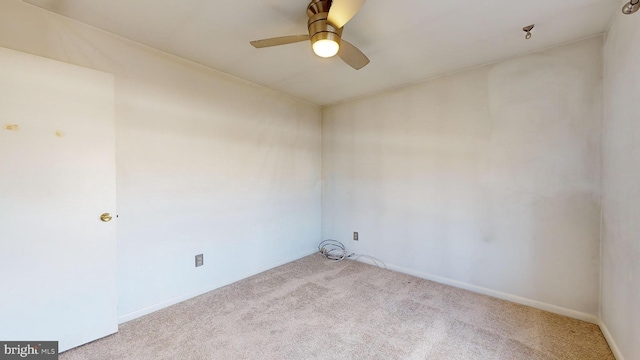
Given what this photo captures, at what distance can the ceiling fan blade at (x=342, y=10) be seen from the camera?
1.27 m

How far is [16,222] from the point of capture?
1555 millimetres

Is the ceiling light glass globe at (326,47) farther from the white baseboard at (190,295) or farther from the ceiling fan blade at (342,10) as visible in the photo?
the white baseboard at (190,295)

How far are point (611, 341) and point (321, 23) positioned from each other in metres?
2.88

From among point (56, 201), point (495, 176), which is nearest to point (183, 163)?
point (56, 201)

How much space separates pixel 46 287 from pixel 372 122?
11.0ft

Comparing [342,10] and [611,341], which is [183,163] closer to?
[342,10]

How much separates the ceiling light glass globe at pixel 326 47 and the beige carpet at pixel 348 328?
200 centimetres

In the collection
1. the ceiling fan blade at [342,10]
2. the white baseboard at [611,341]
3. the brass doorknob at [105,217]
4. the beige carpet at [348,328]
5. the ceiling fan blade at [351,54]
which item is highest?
the ceiling fan blade at [342,10]

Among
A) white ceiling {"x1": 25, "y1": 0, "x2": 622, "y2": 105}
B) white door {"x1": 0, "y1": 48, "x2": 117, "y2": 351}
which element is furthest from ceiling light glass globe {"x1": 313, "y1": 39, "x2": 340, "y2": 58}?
white door {"x1": 0, "y1": 48, "x2": 117, "y2": 351}

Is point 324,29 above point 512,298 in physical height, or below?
above

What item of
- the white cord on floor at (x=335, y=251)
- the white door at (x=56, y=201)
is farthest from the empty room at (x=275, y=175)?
the white cord on floor at (x=335, y=251)

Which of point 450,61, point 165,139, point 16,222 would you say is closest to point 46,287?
point 16,222

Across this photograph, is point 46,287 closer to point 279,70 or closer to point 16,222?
point 16,222

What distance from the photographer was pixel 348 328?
77.8 inches
